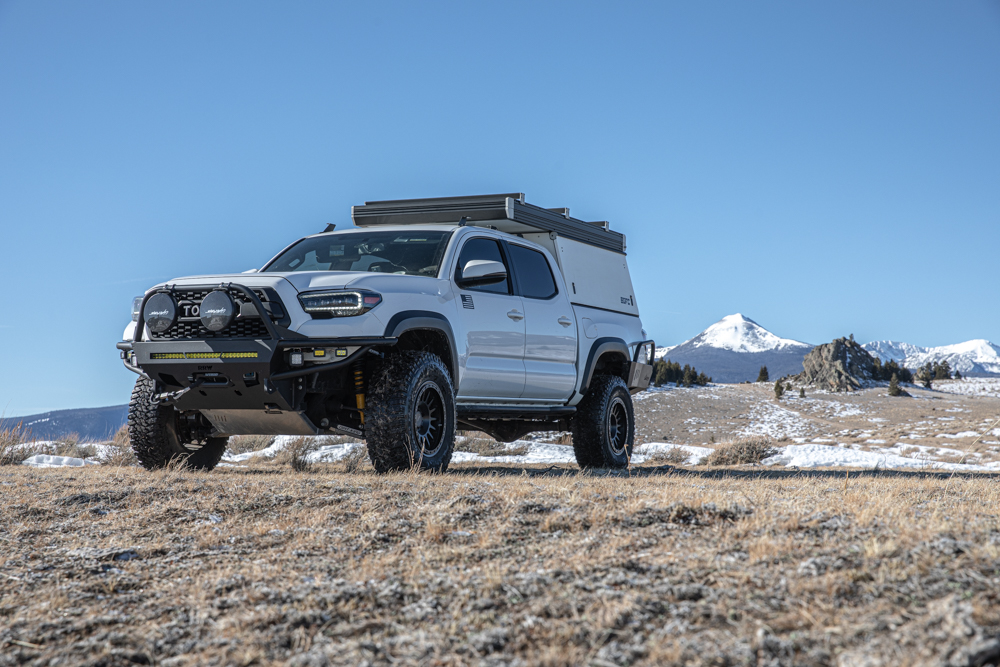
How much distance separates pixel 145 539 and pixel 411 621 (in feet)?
6.83

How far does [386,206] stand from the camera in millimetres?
9477

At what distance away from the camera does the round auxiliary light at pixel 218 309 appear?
248 inches

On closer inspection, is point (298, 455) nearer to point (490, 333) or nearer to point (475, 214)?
point (475, 214)

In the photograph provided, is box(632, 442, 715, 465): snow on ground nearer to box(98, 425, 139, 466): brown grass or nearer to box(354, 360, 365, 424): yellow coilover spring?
box(98, 425, 139, 466): brown grass

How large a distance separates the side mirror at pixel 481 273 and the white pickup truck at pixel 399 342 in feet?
0.05

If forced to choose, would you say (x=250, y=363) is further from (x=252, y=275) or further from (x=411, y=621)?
(x=411, y=621)

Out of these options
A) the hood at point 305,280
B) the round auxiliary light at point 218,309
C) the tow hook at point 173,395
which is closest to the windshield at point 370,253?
the hood at point 305,280

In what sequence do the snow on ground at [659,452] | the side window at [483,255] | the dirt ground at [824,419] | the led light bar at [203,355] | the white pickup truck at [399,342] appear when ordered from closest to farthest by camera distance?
1. the led light bar at [203,355]
2. the white pickup truck at [399,342]
3. the side window at [483,255]
4. the snow on ground at [659,452]
5. the dirt ground at [824,419]

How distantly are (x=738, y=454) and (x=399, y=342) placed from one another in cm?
876

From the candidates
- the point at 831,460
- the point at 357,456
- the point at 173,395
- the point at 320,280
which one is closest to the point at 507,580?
the point at 320,280

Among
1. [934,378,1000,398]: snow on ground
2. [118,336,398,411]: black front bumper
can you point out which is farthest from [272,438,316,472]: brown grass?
[934,378,1000,398]: snow on ground

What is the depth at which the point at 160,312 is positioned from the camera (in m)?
6.50

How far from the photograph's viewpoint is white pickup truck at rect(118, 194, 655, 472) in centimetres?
637

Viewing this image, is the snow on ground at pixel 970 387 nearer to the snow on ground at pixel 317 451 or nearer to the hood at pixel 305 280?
the snow on ground at pixel 317 451
